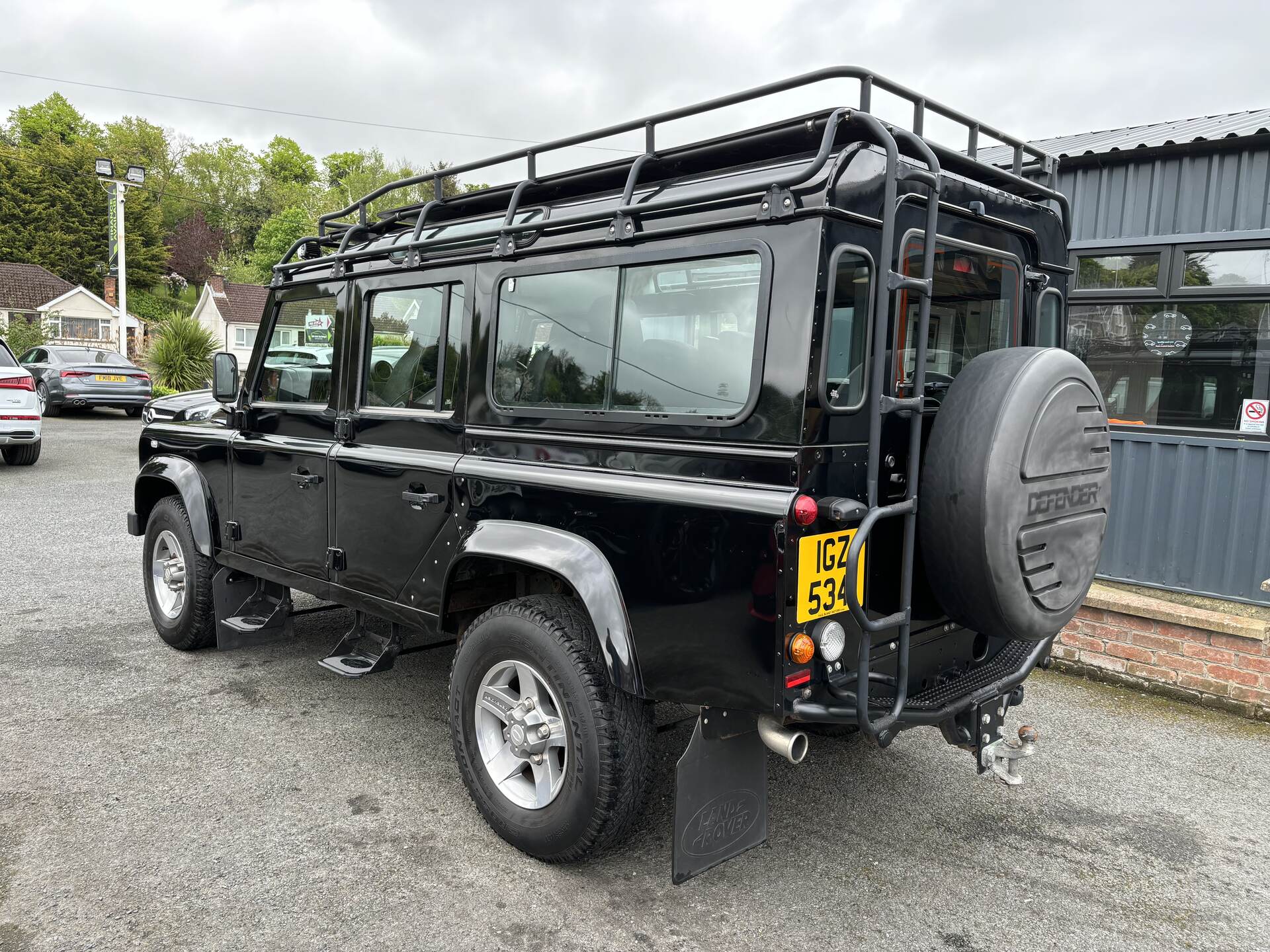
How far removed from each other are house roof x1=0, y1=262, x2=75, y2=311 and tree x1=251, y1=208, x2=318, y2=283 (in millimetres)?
12266

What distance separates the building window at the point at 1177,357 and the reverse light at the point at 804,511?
399 centimetres

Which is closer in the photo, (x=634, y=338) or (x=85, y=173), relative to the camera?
(x=634, y=338)

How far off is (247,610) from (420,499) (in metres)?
2.06

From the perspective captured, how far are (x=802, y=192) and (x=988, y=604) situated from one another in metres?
1.31

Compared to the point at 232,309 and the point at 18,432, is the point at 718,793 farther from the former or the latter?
the point at 232,309

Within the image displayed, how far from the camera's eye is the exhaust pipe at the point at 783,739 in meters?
2.53

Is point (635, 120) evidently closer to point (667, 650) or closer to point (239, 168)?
point (667, 650)

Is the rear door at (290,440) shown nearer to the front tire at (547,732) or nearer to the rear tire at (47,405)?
the front tire at (547,732)

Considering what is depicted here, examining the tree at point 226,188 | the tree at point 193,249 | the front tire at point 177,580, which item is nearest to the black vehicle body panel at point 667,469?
the front tire at point 177,580

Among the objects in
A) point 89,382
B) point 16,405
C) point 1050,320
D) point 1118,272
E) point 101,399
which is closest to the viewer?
point 1050,320

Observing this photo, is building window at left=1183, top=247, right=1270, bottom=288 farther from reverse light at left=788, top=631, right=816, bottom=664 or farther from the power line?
the power line

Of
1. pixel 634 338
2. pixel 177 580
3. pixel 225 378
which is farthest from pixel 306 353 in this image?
pixel 634 338

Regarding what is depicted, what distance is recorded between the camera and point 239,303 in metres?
56.6

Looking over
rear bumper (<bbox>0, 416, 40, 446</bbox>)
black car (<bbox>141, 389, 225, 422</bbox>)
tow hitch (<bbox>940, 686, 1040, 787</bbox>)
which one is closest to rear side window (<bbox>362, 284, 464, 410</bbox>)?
black car (<bbox>141, 389, 225, 422</bbox>)
